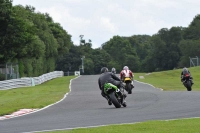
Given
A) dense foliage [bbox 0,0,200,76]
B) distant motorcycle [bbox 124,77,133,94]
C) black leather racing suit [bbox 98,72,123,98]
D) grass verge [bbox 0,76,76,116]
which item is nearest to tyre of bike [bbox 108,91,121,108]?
black leather racing suit [bbox 98,72,123,98]

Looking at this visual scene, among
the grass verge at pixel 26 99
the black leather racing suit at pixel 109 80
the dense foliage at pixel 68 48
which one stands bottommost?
the grass verge at pixel 26 99

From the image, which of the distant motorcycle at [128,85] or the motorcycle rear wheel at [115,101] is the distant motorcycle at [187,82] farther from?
the motorcycle rear wheel at [115,101]

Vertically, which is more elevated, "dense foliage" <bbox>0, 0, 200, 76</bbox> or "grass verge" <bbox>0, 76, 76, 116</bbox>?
"dense foliage" <bbox>0, 0, 200, 76</bbox>

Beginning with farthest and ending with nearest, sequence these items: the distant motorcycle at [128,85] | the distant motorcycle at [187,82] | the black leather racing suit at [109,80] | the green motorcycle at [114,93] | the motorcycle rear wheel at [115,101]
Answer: the distant motorcycle at [187,82] < the distant motorcycle at [128,85] < the black leather racing suit at [109,80] < the green motorcycle at [114,93] < the motorcycle rear wheel at [115,101]

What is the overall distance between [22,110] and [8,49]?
106 feet

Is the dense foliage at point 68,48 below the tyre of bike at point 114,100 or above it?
above

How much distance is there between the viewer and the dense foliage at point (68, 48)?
171 ft

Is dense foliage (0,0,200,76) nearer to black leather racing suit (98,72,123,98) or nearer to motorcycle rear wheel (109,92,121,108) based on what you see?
black leather racing suit (98,72,123,98)

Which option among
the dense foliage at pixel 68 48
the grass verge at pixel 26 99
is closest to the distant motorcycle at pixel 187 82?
the grass verge at pixel 26 99

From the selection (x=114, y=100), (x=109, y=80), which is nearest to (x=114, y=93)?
(x=114, y=100)

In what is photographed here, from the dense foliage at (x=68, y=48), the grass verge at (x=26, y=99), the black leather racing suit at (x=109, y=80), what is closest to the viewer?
the black leather racing suit at (x=109, y=80)

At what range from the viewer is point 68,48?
345 feet

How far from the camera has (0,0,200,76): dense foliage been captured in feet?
171

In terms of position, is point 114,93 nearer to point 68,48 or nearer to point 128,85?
point 128,85
